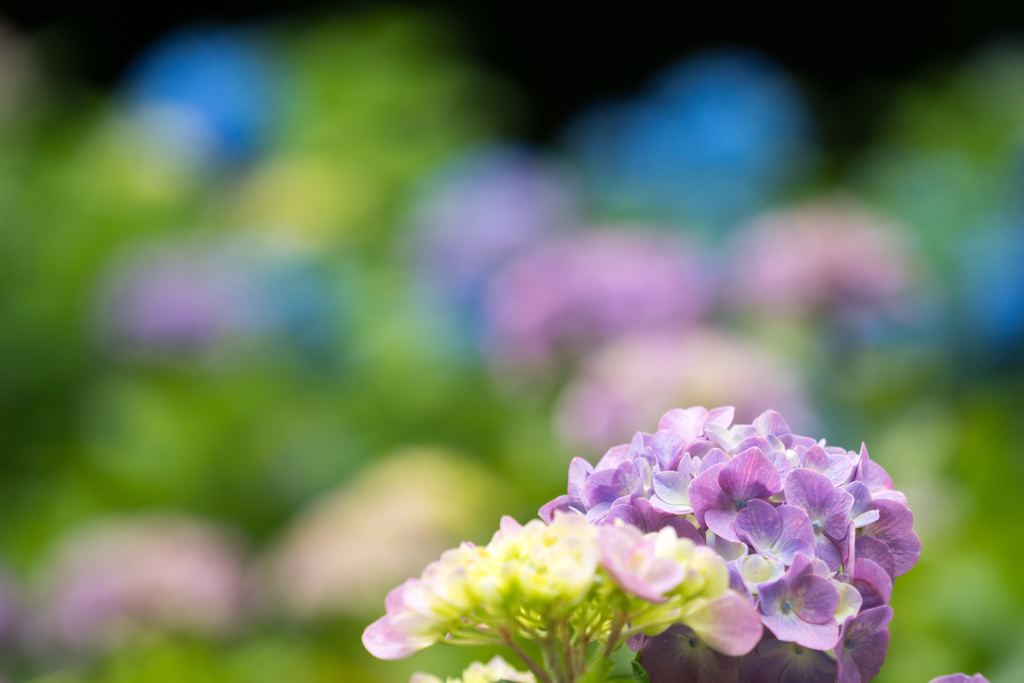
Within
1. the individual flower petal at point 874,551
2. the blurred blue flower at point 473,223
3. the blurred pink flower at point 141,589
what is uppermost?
the blurred blue flower at point 473,223

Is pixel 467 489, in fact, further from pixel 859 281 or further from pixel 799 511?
pixel 799 511

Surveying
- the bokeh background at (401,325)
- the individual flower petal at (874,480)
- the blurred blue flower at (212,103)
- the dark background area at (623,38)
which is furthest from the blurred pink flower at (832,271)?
the dark background area at (623,38)

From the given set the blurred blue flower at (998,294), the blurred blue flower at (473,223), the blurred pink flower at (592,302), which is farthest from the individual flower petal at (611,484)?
the blurred blue flower at (473,223)

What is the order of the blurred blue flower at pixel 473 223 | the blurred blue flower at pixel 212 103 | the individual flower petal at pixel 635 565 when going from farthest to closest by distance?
the blurred blue flower at pixel 212 103 → the blurred blue flower at pixel 473 223 → the individual flower petal at pixel 635 565

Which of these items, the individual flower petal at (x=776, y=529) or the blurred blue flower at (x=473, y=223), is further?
the blurred blue flower at (x=473, y=223)

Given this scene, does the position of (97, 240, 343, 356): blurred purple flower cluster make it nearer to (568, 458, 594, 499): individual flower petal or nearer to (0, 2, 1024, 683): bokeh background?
(0, 2, 1024, 683): bokeh background

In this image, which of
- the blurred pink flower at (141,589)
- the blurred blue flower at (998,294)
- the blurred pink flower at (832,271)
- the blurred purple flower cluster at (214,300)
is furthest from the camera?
the blurred purple flower cluster at (214,300)

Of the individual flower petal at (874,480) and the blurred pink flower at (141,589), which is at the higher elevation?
the blurred pink flower at (141,589)

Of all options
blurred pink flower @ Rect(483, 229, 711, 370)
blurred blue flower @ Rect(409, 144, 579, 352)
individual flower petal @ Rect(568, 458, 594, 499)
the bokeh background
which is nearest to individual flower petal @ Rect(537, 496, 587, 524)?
individual flower petal @ Rect(568, 458, 594, 499)

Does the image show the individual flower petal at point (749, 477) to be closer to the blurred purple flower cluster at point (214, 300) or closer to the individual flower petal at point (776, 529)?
the individual flower petal at point (776, 529)
